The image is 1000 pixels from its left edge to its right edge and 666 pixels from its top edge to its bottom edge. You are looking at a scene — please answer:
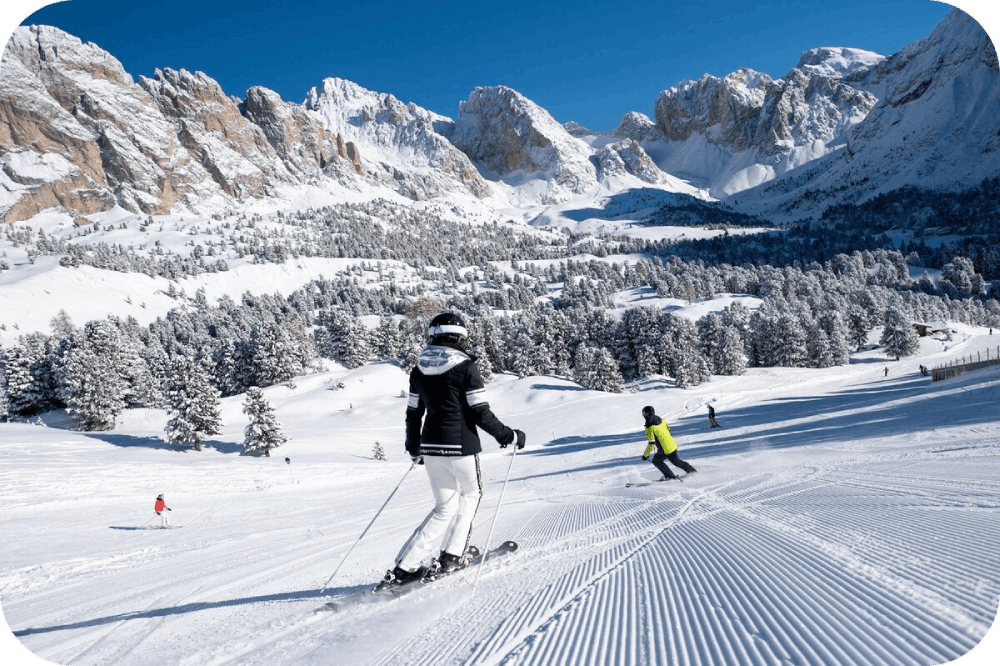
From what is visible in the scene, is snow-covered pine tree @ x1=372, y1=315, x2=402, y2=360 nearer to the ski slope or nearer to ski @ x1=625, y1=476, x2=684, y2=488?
the ski slope

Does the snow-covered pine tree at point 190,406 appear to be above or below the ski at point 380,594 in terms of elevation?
above

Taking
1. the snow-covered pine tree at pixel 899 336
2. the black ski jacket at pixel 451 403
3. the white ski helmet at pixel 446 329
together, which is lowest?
the snow-covered pine tree at pixel 899 336

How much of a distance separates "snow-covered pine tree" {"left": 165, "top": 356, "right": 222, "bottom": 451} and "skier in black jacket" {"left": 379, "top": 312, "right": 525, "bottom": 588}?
1363 inches

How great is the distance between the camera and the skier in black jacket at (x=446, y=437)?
4.70 metres

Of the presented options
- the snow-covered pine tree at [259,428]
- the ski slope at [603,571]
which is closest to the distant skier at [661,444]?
the ski slope at [603,571]

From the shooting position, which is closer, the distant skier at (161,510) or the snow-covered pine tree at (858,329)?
the distant skier at (161,510)

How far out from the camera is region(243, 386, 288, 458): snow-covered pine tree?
33031 mm

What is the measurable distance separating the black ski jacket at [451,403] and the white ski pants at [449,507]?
139 mm

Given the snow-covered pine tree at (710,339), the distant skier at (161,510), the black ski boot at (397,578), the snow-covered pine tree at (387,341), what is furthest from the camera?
the snow-covered pine tree at (387,341)

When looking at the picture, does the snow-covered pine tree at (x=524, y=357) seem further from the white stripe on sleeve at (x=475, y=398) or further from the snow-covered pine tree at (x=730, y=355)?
the white stripe on sleeve at (x=475, y=398)

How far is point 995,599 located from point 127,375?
65573 mm

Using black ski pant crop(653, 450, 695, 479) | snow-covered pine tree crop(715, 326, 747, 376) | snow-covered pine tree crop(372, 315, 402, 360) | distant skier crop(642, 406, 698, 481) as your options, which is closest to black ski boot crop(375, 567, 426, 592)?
distant skier crop(642, 406, 698, 481)

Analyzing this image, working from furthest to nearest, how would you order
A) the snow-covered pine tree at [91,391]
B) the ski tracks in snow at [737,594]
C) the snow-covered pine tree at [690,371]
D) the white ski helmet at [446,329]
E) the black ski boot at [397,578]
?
the snow-covered pine tree at [690,371] → the snow-covered pine tree at [91,391] → the white ski helmet at [446,329] → the black ski boot at [397,578] → the ski tracks in snow at [737,594]

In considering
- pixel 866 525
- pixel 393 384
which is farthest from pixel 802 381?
pixel 866 525
